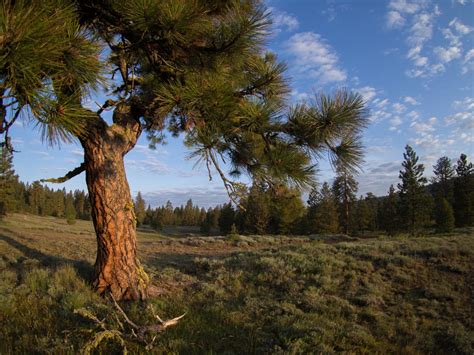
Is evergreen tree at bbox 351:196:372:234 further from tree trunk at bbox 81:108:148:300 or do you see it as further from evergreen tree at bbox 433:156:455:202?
tree trunk at bbox 81:108:148:300

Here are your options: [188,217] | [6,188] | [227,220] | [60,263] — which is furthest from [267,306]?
[188,217]

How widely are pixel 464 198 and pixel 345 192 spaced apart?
56.4ft

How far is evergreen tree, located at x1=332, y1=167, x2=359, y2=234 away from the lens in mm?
4480

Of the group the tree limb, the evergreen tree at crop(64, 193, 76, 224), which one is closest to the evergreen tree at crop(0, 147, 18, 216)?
the evergreen tree at crop(64, 193, 76, 224)

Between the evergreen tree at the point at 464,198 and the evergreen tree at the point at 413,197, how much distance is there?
20.1 feet

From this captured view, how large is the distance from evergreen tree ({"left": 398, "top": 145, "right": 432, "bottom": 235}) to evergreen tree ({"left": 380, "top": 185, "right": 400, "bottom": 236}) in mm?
3116

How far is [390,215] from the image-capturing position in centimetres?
4447

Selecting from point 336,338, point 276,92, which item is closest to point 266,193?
point 276,92

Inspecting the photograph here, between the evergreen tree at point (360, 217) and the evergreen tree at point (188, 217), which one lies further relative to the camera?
the evergreen tree at point (188, 217)

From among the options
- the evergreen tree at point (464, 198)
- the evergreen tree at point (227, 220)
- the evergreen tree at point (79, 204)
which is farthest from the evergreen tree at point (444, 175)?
the evergreen tree at point (79, 204)

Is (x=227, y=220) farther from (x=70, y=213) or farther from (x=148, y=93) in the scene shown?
(x=148, y=93)

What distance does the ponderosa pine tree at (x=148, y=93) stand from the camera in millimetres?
2445

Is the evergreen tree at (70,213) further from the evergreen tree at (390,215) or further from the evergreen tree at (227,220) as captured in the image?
the evergreen tree at (390,215)

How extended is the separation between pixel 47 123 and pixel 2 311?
3560 millimetres
